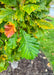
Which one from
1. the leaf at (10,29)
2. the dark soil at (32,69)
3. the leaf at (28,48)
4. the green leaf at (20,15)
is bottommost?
the dark soil at (32,69)

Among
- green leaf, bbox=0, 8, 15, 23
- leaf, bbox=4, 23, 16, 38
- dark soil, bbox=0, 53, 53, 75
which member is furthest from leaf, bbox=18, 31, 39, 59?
dark soil, bbox=0, 53, 53, 75

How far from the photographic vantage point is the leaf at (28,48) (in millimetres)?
1238

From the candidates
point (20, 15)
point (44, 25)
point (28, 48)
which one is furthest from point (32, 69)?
point (20, 15)

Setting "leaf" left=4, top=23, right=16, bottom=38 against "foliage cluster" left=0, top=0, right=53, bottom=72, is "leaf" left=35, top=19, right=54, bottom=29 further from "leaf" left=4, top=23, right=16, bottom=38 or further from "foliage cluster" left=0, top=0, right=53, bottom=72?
"leaf" left=4, top=23, right=16, bottom=38

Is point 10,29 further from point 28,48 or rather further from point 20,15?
point 28,48

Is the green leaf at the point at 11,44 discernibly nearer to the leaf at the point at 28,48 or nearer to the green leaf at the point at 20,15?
the leaf at the point at 28,48

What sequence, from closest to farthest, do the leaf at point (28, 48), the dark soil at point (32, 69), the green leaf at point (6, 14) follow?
the green leaf at point (6, 14)
the leaf at point (28, 48)
the dark soil at point (32, 69)

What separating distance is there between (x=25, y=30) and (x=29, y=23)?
17 centimetres

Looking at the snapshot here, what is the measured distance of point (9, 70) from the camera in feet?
7.94

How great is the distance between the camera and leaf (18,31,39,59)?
1.24m

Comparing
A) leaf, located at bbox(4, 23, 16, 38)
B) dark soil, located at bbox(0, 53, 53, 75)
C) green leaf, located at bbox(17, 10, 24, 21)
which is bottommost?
dark soil, located at bbox(0, 53, 53, 75)

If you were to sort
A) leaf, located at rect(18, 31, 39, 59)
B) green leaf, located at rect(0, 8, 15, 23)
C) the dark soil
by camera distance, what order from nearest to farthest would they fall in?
green leaf, located at rect(0, 8, 15, 23) < leaf, located at rect(18, 31, 39, 59) < the dark soil

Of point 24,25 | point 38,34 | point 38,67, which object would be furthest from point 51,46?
point 24,25

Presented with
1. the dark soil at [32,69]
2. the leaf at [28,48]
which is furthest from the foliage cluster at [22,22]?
the dark soil at [32,69]
